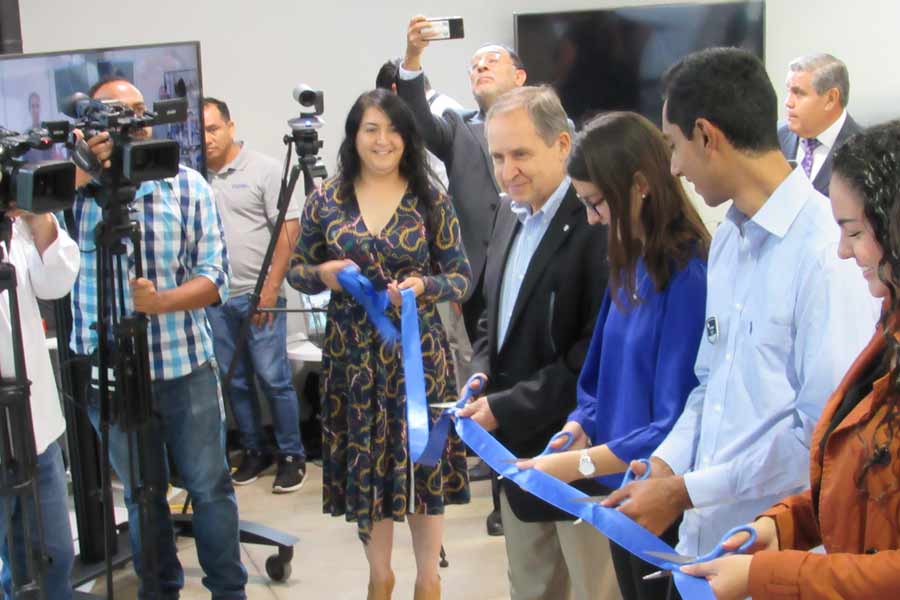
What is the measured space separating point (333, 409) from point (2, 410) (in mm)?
967

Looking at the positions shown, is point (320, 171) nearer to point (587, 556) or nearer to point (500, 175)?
point (500, 175)

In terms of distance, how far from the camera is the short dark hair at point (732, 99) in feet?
5.48

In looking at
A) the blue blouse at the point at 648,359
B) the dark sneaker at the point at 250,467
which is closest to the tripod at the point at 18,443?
the blue blouse at the point at 648,359

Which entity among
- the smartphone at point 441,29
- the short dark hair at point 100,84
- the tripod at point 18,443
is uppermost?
the smartphone at point 441,29

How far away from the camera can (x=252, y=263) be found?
195 inches

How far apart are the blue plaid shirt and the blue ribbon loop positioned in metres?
0.51

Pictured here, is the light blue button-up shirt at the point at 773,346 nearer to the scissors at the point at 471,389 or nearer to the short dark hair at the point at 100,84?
the scissors at the point at 471,389

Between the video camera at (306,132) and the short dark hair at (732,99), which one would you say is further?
the video camera at (306,132)

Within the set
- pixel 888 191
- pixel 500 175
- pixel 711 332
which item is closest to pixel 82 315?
pixel 500 175

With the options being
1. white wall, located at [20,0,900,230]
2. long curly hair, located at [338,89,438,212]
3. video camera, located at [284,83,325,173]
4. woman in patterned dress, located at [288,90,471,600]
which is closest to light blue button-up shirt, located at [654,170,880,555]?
woman in patterned dress, located at [288,90,471,600]

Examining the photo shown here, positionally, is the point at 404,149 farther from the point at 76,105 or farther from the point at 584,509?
the point at 584,509

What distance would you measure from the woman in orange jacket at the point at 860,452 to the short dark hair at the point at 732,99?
275 mm

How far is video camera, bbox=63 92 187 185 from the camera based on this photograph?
2654mm

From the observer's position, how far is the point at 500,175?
2346 millimetres
